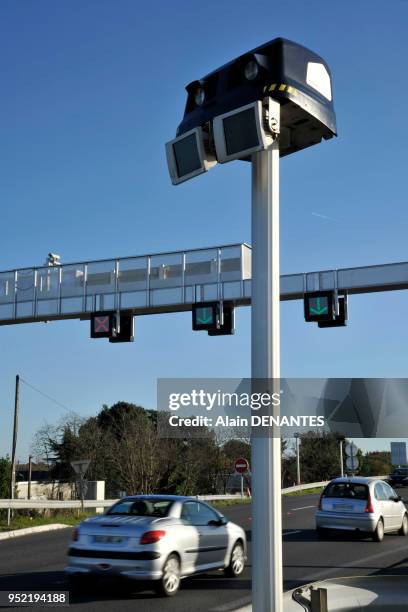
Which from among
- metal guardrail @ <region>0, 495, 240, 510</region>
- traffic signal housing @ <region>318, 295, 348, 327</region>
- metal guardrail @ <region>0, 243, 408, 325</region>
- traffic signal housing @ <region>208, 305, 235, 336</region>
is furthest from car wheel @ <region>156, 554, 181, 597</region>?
metal guardrail @ <region>0, 495, 240, 510</region>

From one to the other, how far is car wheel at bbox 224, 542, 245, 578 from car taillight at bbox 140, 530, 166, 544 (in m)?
2.23

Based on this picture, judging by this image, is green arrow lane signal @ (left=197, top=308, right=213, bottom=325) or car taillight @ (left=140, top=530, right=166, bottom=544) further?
green arrow lane signal @ (left=197, top=308, right=213, bottom=325)

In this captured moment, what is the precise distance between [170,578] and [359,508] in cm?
904

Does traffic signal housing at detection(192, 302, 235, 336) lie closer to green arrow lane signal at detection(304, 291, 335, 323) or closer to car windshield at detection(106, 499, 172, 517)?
green arrow lane signal at detection(304, 291, 335, 323)

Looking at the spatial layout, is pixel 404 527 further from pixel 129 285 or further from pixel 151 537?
pixel 151 537

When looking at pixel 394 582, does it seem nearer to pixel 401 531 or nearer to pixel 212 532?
pixel 212 532

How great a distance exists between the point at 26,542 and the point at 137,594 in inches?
382

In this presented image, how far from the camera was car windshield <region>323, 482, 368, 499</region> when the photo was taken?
19.3 m

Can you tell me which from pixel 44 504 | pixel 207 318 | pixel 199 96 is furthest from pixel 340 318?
pixel 44 504

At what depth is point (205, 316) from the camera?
19.5m

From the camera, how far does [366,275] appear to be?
18.8 metres

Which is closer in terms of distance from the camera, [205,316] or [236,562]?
[236,562]

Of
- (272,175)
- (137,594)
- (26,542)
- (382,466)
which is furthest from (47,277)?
(382,466)

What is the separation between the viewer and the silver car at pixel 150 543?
1096cm
